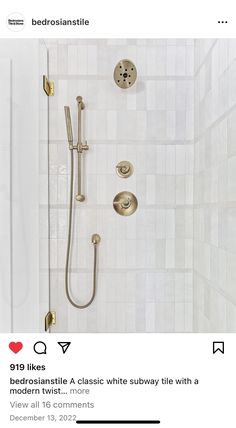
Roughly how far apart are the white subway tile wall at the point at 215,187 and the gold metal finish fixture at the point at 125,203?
0.46 feet

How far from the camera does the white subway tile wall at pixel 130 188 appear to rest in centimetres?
86

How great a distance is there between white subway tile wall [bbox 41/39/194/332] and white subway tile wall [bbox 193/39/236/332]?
0.02 m

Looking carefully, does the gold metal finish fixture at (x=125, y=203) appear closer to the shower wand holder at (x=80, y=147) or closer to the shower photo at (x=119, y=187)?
the shower photo at (x=119, y=187)

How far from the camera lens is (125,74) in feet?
2.93

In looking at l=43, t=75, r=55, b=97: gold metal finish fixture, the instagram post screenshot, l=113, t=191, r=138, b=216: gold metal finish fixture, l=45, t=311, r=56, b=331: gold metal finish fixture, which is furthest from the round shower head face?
l=45, t=311, r=56, b=331: gold metal finish fixture

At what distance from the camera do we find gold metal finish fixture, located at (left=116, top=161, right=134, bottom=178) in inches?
35.5

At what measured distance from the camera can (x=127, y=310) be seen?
90 cm

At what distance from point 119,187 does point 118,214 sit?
63 millimetres
